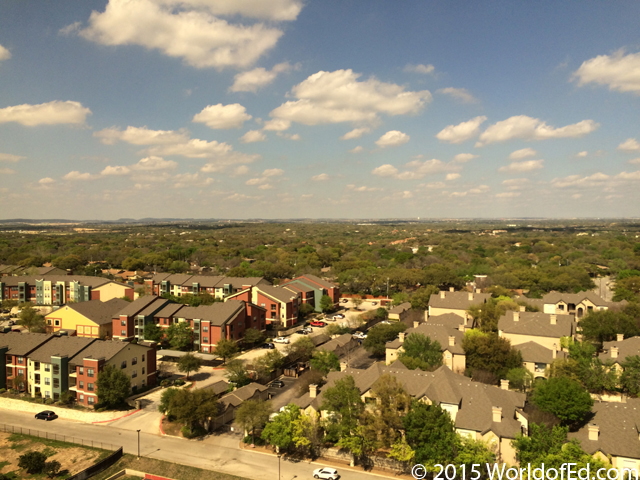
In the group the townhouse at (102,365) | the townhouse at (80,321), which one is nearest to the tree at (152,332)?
the townhouse at (80,321)

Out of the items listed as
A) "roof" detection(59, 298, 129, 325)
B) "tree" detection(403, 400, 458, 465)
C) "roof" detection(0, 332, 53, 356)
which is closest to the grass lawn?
"tree" detection(403, 400, 458, 465)

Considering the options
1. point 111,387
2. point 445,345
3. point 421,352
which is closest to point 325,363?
point 421,352

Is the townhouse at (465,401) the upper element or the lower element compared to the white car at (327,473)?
upper

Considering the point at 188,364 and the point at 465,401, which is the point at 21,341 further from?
the point at 465,401

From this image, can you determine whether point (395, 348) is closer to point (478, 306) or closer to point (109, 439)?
point (478, 306)

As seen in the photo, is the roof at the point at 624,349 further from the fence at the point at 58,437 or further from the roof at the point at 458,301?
the fence at the point at 58,437

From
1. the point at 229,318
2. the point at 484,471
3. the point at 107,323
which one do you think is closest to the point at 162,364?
the point at 229,318

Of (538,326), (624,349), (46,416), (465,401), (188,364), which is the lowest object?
(46,416)
